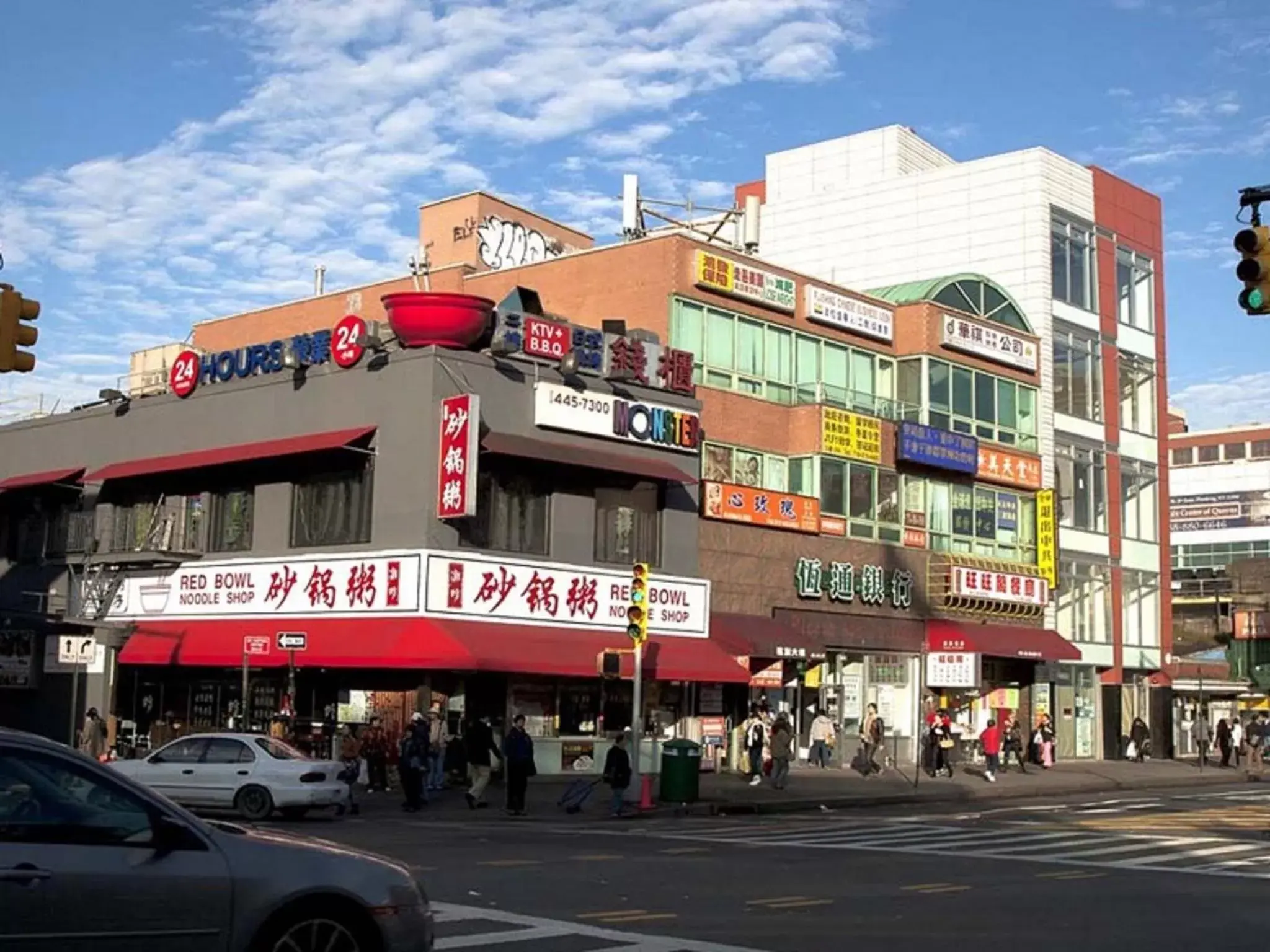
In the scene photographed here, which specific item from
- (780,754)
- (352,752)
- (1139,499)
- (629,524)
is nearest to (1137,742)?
(1139,499)

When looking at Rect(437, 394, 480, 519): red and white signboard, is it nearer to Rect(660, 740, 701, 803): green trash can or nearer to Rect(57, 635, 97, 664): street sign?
Rect(660, 740, 701, 803): green trash can

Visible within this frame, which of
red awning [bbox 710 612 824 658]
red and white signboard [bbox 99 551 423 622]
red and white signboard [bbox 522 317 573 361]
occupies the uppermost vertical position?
red and white signboard [bbox 522 317 573 361]

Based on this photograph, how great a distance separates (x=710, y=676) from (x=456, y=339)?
30.3ft

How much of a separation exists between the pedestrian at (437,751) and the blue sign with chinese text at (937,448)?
16301 millimetres

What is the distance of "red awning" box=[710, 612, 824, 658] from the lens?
36.8m

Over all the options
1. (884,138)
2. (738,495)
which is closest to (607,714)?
(738,495)

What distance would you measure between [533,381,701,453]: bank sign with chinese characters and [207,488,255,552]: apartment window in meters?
7.17

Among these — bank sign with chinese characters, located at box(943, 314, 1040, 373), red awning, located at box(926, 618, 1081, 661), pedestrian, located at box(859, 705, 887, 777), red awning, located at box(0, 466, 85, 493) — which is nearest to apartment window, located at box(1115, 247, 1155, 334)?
bank sign with chinese characters, located at box(943, 314, 1040, 373)

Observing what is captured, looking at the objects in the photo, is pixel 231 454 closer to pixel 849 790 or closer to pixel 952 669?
pixel 849 790

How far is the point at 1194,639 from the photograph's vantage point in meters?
73.9

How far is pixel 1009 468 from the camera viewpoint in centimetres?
4738

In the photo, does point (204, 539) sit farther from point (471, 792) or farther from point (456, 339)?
point (471, 792)

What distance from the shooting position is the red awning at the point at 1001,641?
43.5m

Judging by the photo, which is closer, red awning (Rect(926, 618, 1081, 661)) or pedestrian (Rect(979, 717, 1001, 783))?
pedestrian (Rect(979, 717, 1001, 783))
